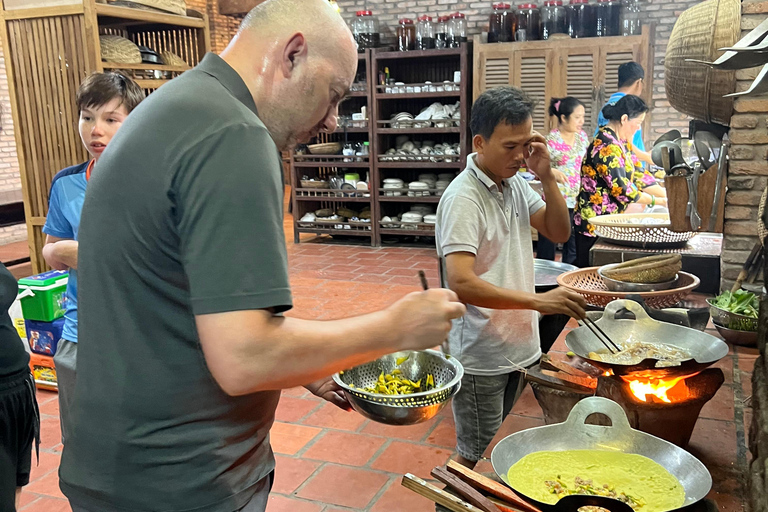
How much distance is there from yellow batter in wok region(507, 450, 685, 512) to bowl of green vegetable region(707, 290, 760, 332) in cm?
129

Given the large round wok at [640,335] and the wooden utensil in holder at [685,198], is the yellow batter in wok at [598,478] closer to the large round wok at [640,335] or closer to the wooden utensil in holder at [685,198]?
the large round wok at [640,335]

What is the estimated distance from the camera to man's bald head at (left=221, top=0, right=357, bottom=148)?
1.16 meters

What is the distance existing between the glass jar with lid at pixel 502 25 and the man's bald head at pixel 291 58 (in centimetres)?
716

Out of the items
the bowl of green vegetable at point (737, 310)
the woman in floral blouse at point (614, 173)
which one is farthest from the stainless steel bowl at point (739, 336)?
the woman in floral blouse at point (614, 173)

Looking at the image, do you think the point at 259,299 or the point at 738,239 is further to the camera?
the point at 738,239

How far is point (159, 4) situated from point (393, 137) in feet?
14.5

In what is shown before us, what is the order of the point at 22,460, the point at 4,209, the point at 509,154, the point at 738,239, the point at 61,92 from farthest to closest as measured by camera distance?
the point at 4,209, the point at 61,92, the point at 738,239, the point at 509,154, the point at 22,460

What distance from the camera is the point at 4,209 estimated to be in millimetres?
6988

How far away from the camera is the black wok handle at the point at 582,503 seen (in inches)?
48.5

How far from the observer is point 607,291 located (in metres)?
2.53

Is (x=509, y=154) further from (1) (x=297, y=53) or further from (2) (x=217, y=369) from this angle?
(2) (x=217, y=369)

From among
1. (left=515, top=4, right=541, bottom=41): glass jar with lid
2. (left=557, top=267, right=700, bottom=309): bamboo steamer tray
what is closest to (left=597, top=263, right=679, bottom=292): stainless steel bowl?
(left=557, top=267, right=700, bottom=309): bamboo steamer tray

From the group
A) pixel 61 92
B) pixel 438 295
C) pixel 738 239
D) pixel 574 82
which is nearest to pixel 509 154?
pixel 438 295

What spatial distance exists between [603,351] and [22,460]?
1912mm
